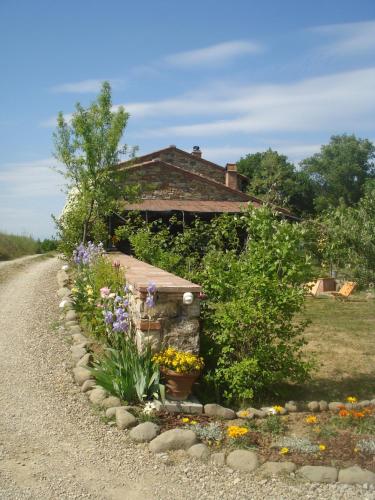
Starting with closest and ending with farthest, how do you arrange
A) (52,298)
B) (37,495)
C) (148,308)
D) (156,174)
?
(37,495) < (148,308) < (52,298) < (156,174)

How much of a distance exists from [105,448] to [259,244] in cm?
289

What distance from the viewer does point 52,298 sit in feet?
37.5

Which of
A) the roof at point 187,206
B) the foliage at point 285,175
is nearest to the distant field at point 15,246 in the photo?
the roof at point 187,206

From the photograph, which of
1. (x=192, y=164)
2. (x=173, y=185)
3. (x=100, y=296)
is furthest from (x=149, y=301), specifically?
(x=192, y=164)

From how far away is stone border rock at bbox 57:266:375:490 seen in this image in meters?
3.85

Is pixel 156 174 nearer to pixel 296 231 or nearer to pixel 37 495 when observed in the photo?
pixel 296 231

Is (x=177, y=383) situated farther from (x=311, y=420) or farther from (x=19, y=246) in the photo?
(x=19, y=246)

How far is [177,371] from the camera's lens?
16.9 ft

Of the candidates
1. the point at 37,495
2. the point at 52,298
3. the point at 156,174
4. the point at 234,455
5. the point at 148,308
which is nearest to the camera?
the point at 37,495

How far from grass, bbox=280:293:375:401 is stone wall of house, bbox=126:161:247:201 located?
1047 centimetres

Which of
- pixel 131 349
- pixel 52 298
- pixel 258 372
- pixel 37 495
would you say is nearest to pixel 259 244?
pixel 258 372

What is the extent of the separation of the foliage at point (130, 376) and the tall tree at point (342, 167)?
4585cm

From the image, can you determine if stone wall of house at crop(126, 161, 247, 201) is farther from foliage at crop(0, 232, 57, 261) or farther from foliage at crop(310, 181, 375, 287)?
foliage at crop(310, 181, 375, 287)

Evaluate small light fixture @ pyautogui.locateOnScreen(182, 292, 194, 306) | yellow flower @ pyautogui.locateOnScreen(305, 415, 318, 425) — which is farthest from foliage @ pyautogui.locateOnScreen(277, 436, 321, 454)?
small light fixture @ pyautogui.locateOnScreen(182, 292, 194, 306)
